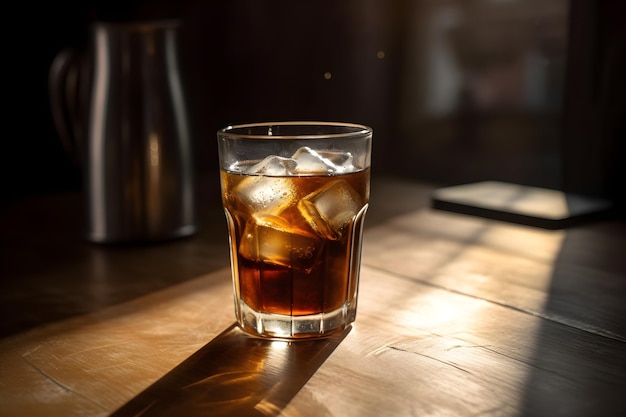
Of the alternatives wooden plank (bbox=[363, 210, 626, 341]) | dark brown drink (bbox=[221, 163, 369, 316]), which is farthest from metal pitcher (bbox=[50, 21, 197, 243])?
dark brown drink (bbox=[221, 163, 369, 316])

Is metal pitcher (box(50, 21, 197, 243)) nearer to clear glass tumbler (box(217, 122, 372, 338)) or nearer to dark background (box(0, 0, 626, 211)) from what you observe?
dark background (box(0, 0, 626, 211))

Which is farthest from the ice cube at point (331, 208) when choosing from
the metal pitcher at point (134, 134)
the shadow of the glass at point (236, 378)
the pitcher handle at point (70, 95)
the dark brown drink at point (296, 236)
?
the pitcher handle at point (70, 95)

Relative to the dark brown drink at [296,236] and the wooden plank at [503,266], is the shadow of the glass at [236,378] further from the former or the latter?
the wooden plank at [503,266]

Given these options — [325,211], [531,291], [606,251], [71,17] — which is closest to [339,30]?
[71,17]

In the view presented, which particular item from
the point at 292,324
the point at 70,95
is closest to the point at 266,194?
the point at 292,324

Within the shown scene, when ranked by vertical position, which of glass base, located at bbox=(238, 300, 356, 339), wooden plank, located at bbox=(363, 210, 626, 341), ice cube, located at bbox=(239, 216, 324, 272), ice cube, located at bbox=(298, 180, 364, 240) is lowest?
wooden plank, located at bbox=(363, 210, 626, 341)

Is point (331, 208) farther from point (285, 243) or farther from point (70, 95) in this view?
point (70, 95)
